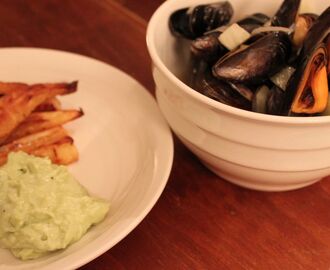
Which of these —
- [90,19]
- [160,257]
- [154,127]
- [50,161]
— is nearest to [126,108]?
[154,127]

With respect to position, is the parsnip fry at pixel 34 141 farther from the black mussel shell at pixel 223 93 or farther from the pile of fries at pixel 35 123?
the black mussel shell at pixel 223 93

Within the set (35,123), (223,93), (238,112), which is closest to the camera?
(238,112)

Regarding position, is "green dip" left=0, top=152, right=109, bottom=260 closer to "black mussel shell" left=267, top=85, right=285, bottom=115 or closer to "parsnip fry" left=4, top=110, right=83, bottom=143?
"parsnip fry" left=4, top=110, right=83, bottom=143

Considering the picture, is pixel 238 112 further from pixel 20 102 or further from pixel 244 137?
pixel 20 102

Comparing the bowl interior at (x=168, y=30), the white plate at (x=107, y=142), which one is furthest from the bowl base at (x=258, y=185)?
the bowl interior at (x=168, y=30)

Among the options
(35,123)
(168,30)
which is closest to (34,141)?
(35,123)

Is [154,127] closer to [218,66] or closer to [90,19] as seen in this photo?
[218,66]
